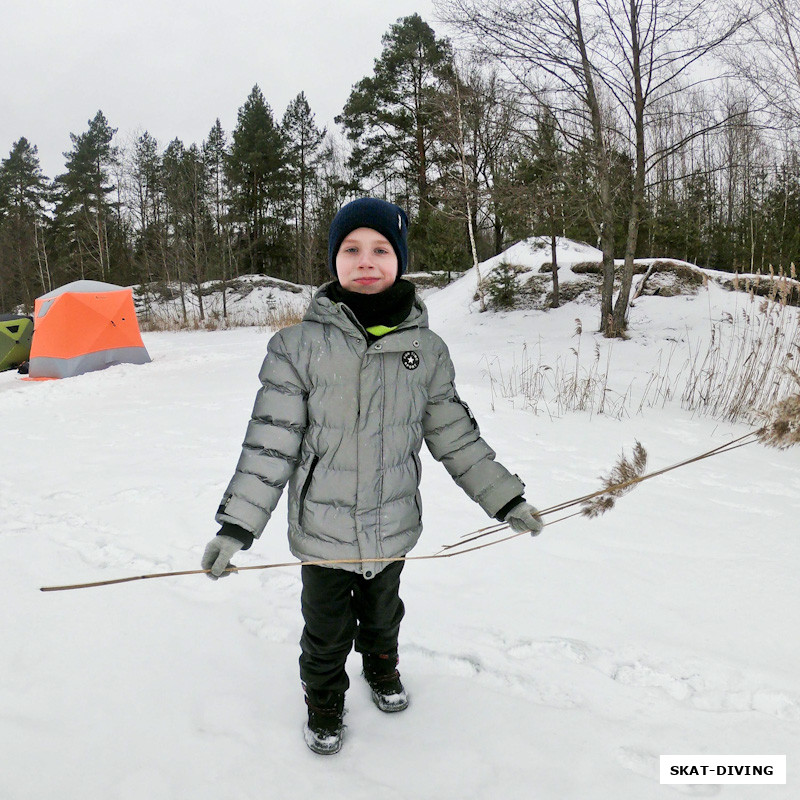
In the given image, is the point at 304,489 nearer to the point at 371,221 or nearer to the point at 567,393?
the point at 371,221

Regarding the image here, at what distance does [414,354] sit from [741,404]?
4.36m

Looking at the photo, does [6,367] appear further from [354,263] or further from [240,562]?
[354,263]

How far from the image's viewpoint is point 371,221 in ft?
5.15

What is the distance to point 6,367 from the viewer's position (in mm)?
10125

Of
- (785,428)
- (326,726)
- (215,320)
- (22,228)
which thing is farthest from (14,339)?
(22,228)

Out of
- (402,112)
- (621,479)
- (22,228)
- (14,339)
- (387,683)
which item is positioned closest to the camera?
(621,479)

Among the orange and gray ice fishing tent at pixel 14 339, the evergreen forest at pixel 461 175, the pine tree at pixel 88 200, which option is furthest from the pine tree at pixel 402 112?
the pine tree at pixel 88 200

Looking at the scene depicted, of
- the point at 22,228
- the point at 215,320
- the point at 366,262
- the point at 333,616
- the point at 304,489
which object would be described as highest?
the point at 22,228

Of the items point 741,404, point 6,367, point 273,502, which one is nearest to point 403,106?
point 6,367

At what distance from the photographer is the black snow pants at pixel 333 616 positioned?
1558 millimetres

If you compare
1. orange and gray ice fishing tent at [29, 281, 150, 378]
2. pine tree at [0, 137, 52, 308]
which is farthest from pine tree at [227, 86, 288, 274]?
orange and gray ice fishing tent at [29, 281, 150, 378]

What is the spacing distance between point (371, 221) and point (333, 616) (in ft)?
3.75

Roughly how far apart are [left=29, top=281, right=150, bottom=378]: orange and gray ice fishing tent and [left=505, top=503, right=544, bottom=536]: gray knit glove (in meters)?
9.25

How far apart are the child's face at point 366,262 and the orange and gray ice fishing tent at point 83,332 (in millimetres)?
8912
